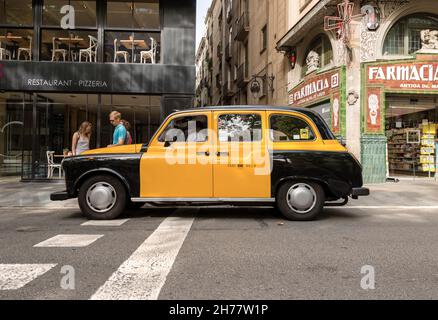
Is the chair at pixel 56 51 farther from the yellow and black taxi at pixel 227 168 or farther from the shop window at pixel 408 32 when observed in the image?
the shop window at pixel 408 32

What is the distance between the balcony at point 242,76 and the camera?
24.7 meters

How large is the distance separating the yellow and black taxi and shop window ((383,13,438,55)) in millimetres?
9134

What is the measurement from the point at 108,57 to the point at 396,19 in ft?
34.2

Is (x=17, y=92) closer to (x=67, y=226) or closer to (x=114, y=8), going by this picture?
(x=114, y=8)

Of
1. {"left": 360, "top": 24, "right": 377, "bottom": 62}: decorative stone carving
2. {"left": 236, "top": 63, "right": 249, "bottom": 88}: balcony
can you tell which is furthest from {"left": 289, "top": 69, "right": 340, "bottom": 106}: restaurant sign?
{"left": 236, "top": 63, "right": 249, "bottom": 88}: balcony

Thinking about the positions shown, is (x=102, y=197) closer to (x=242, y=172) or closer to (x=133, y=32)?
(x=242, y=172)

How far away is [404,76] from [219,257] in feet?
38.1

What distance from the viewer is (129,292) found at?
2928mm

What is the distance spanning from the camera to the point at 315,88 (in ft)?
49.4

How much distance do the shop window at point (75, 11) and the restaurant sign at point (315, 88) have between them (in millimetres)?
8619

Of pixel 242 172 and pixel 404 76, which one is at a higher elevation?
pixel 404 76

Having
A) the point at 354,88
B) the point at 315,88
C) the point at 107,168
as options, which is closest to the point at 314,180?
the point at 107,168

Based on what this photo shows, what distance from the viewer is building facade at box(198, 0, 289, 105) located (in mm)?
18797

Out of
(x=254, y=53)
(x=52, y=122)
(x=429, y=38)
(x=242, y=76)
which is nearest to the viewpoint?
(x=429, y=38)
